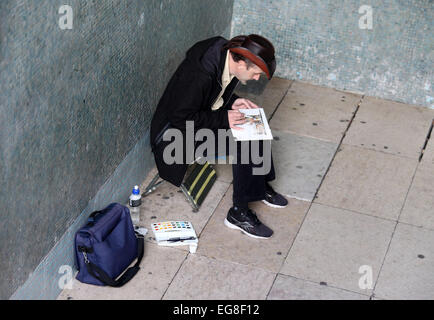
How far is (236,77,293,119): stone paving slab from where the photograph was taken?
20.3 feet

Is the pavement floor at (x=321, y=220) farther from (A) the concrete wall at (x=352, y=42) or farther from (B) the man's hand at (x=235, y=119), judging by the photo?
(B) the man's hand at (x=235, y=119)

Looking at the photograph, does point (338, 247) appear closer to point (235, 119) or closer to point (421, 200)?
point (421, 200)

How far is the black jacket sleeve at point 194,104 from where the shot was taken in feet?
14.6

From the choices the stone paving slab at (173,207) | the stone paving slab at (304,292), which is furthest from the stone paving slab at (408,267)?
the stone paving slab at (173,207)

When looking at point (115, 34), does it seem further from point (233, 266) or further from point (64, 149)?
point (233, 266)

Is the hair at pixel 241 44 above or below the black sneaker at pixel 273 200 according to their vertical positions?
above

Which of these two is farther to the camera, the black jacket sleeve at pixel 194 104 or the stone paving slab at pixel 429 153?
the stone paving slab at pixel 429 153

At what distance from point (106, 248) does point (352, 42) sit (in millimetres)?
3210

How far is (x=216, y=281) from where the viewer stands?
4.28 metres

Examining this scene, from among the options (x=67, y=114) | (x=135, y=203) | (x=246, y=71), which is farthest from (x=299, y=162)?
(x=67, y=114)

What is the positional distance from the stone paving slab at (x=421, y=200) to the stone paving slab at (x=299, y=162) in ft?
2.09

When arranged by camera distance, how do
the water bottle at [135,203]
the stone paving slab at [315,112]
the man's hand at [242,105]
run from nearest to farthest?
the water bottle at [135,203], the man's hand at [242,105], the stone paving slab at [315,112]
